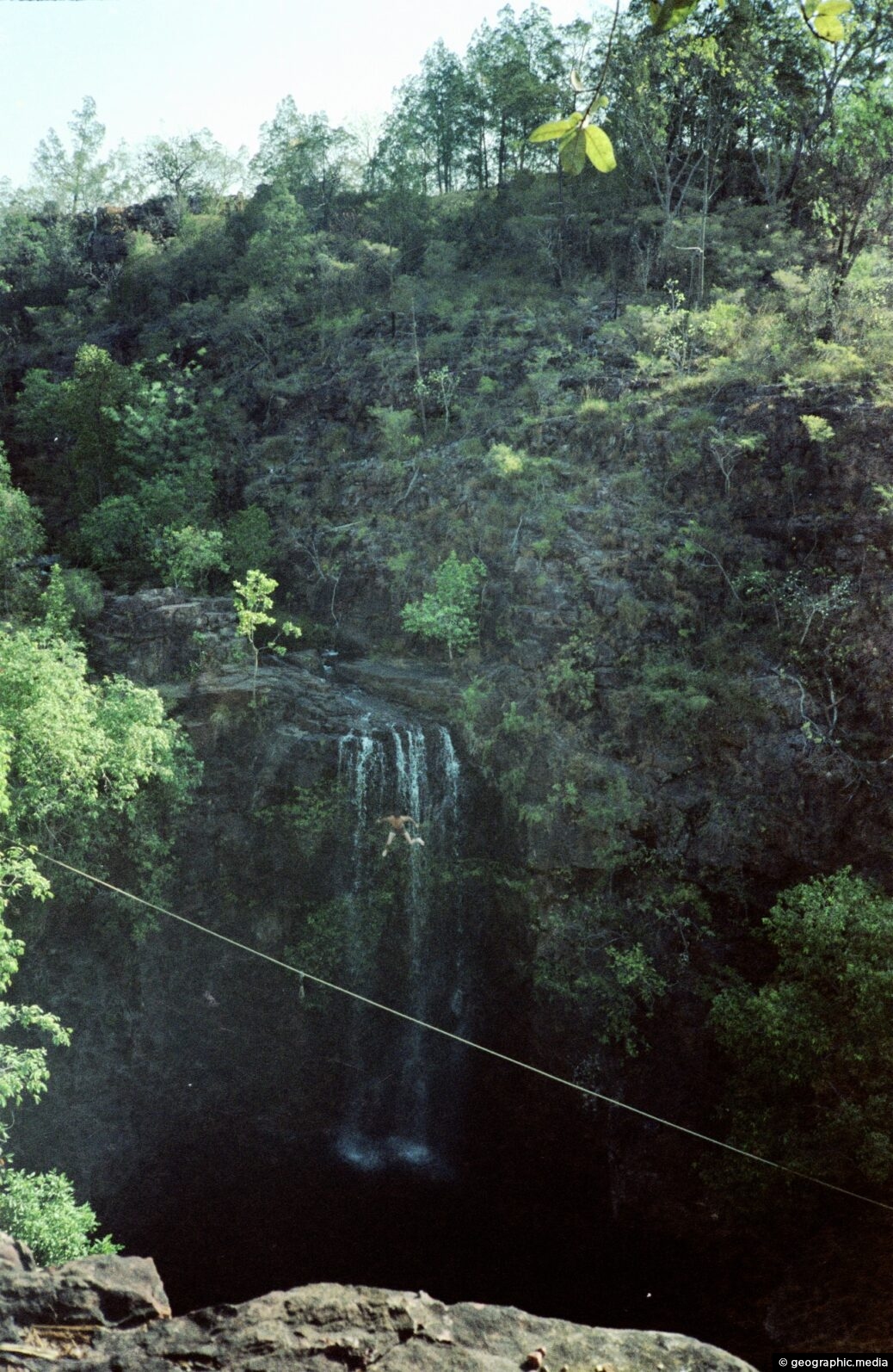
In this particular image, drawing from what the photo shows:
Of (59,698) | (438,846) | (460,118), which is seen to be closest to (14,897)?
(59,698)

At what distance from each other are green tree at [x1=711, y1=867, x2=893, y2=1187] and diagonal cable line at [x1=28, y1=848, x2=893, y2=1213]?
0.21 m

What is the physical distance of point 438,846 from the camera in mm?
18219

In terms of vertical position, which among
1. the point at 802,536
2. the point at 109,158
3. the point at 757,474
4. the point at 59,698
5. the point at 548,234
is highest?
the point at 109,158

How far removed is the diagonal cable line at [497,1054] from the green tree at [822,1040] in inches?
8.3

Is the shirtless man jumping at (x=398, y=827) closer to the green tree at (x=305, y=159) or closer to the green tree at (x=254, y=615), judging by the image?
the green tree at (x=254, y=615)

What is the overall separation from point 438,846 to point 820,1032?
8165 millimetres

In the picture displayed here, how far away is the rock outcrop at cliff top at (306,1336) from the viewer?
275 inches

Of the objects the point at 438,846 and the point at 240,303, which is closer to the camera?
the point at 438,846

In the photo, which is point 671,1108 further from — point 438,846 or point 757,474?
point 757,474

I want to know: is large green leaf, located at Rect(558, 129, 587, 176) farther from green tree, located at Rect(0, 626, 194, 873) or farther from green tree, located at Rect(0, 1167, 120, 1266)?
green tree, located at Rect(0, 1167, 120, 1266)

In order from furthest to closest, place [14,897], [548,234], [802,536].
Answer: [548,234] → [802,536] → [14,897]

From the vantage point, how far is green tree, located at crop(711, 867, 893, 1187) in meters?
11.6

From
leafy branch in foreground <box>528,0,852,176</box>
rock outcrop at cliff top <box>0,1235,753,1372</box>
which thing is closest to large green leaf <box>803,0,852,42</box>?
leafy branch in foreground <box>528,0,852,176</box>

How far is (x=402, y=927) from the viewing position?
1839 cm
